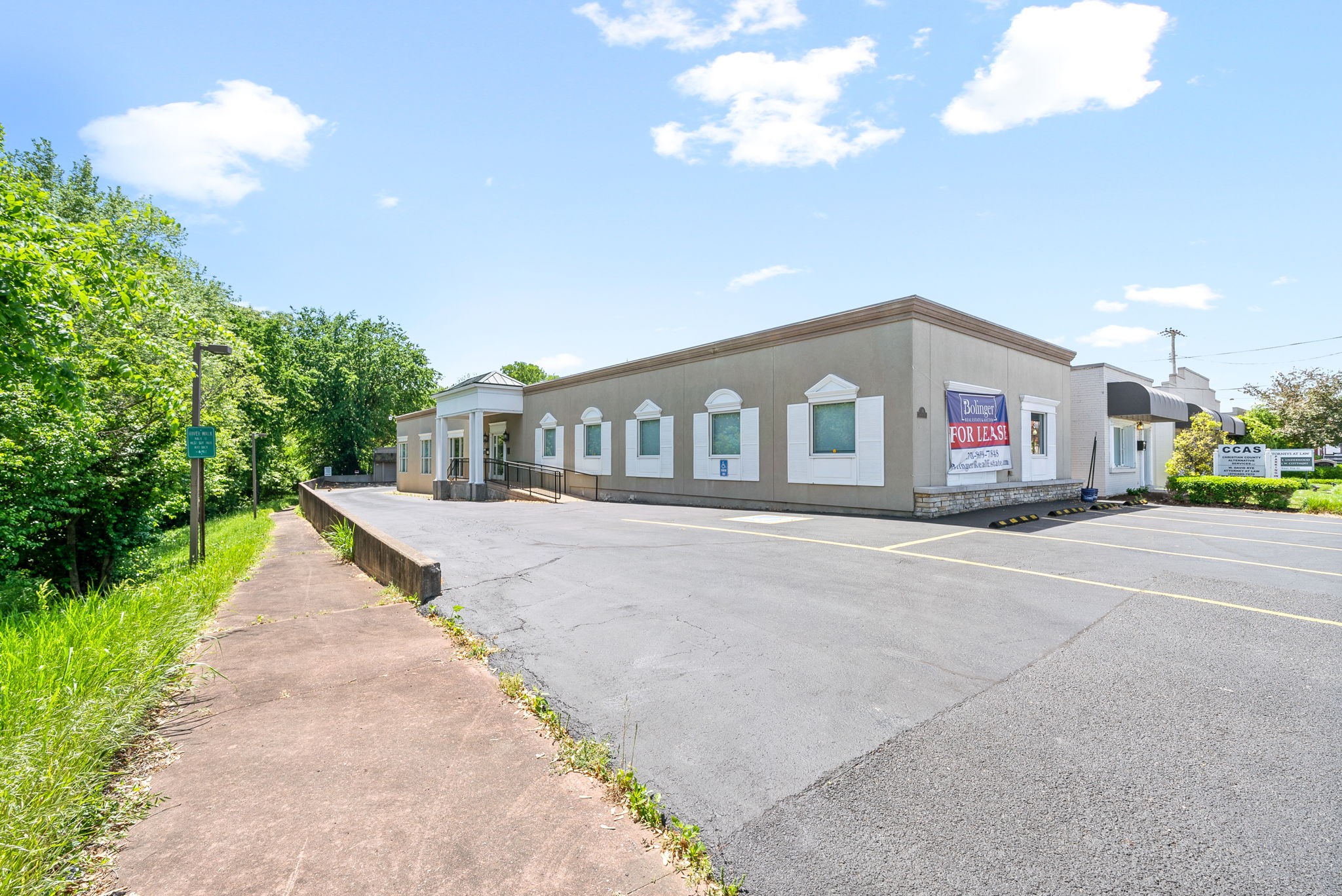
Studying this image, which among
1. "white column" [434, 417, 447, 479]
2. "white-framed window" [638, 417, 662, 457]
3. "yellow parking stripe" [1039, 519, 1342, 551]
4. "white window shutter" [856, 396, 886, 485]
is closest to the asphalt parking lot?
"yellow parking stripe" [1039, 519, 1342, 551]

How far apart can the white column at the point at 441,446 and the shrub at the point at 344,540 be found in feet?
55.7

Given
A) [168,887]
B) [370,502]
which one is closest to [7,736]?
[168,887]

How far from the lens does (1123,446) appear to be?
22.5 m

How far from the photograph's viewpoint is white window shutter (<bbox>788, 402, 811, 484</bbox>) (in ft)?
53.0

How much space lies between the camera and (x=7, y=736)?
125 inches

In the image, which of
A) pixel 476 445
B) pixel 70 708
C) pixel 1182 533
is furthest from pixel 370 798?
pixel 476 445

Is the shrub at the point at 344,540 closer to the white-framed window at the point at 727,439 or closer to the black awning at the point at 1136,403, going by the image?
the white-framed window at the point at 727,439

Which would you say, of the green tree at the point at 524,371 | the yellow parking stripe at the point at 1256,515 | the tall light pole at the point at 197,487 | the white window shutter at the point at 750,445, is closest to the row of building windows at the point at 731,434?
the white window shutter at the point at 750,445

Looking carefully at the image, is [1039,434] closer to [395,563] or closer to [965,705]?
[965,705]

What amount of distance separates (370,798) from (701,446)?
16488mm

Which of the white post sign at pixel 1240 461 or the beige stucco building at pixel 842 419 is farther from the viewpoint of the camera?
the white post sign at pixel 1240 461

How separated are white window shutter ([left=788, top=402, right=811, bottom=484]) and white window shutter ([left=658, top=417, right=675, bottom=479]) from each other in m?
4.78

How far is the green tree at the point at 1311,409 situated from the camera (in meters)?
29.7

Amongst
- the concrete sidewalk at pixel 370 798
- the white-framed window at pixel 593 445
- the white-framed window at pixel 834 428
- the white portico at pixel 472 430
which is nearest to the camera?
the concrete sidewalk at pixel 370 798
